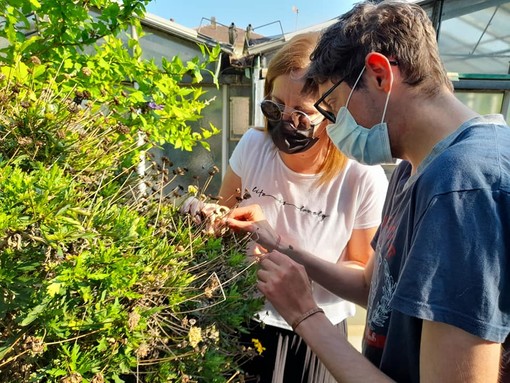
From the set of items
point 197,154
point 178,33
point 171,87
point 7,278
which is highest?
point 178,33

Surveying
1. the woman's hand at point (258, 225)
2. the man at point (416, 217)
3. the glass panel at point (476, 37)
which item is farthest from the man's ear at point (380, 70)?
the glass panel at point (476, 37)

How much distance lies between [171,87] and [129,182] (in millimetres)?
562

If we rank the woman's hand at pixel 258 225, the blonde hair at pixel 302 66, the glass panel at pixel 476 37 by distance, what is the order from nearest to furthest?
1. the woman's hand at pixel 258 225
2. the blonde hair at pixel 302 66
3. the glass panel at pixel 476 37

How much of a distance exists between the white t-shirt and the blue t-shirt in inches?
32.1

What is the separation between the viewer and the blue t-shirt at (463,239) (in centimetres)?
77

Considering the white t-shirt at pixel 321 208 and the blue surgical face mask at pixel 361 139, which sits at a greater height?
the blue surgical face mask at pixel 361 139

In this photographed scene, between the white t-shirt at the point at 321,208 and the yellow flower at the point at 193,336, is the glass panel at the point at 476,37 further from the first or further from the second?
the yellow flower at the point at 193,336

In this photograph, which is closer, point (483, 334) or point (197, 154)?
point (483, 334)

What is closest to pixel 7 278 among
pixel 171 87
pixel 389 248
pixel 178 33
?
pixel 389 248

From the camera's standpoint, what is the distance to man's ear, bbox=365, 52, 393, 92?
3.49 ft

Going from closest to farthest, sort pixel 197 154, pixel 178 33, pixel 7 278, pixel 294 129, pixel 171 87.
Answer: pixel 7 278 < pixel 171 87 < pixel 294 129 < pixel 178 33 < pixel 197 154

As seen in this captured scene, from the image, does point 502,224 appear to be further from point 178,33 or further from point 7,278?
point 178,33

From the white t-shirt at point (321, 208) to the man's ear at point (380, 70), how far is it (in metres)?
0.72

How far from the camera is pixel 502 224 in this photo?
77 centimetres
